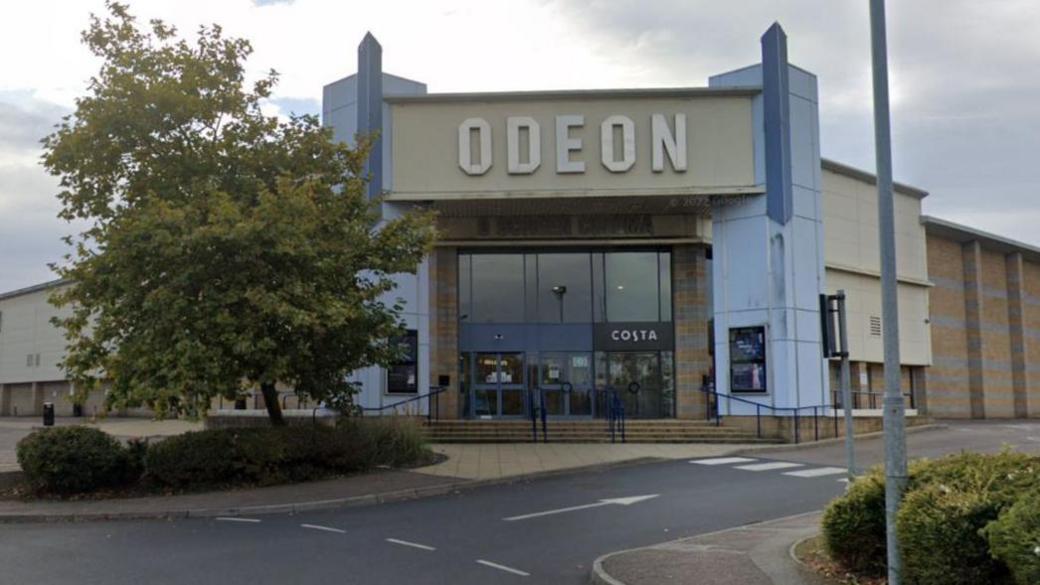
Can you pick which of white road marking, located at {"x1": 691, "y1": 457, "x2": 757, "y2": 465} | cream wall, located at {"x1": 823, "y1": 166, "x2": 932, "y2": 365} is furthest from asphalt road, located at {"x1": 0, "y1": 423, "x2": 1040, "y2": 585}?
cream wall, located at {"x1": 823, "y1": 166, "x2": 932, "y2": 365}

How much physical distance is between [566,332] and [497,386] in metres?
2.74

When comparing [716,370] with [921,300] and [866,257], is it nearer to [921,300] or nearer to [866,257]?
[866,257]

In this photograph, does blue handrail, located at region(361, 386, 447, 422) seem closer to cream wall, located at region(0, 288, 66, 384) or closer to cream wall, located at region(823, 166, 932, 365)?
cream wall, located at region(823, 166, 932, 365)

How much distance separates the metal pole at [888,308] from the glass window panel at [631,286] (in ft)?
71.5

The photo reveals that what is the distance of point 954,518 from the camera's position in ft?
20.3

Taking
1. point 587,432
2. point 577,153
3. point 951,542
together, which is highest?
point 577,153

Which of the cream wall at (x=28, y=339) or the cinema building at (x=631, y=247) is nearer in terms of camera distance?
the cinema building at (x=631, y=247)

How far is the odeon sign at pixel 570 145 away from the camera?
24656 millimetres

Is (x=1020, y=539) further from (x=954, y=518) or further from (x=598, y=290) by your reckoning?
(x=598, y=290)

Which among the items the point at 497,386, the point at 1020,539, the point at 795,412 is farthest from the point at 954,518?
the point at 497,386

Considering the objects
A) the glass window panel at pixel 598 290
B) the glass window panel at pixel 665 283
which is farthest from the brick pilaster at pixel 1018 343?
the glass window panel at pixel 598 290

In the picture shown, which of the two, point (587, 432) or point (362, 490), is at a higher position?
point (587, 432)

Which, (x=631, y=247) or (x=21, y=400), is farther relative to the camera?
(x=21, y=400)

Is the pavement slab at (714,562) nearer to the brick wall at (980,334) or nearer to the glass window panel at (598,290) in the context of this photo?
the glass window panel at (598,290)
